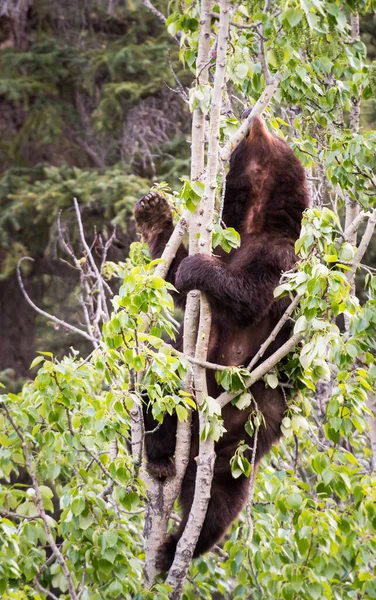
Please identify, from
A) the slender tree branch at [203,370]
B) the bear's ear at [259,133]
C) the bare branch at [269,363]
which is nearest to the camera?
the slender tree branch at [203,370]

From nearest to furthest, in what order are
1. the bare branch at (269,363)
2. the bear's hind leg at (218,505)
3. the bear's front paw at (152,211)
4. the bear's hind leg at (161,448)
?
the bare branch at (269,363) → the bear's hind leg at (161,448) → the bear's hind leg at (218,505) → the bear's front paw at (152,211)

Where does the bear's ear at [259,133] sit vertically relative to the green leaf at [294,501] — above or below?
above

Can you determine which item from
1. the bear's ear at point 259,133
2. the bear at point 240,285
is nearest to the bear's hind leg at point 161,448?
the bear at point 240,285

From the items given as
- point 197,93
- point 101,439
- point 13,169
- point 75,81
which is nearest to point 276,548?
point 101,439

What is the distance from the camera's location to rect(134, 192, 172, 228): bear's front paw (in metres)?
4.55

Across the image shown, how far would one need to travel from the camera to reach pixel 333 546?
3.44 meters

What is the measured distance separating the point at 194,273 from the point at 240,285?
26 centimetres

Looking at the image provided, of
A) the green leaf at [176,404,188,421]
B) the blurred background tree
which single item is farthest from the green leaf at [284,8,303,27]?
the blurred background tree

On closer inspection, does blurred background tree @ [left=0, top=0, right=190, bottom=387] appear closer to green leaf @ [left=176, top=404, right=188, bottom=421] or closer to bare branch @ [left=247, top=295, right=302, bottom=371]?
bare branch @ [left=247, top=295, right=302, bottom=371]

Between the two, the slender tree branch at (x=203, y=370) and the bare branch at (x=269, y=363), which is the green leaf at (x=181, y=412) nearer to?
the slender tree branch at (x=203, y=370)

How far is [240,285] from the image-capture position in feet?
12.7

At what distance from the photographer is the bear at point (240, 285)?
3.80 meters

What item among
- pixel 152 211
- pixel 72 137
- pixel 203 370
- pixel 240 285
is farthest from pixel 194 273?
pixel 72 137

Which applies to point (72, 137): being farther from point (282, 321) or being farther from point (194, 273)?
A: point (282, 321)
